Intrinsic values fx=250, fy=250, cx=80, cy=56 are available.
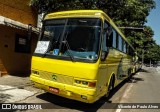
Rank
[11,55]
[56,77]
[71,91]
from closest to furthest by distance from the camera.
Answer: [71,91] < [56,77] < [11,55]

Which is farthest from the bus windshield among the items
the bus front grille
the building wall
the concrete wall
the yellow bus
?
the building wall

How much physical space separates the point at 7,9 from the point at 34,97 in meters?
6.87

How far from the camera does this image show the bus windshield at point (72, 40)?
805cm

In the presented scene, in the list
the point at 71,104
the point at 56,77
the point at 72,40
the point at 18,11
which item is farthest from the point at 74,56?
the point at 18,11

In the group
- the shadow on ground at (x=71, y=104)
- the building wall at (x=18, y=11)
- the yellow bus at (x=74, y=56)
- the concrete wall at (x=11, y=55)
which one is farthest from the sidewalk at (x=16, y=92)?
the building wall at (x=18, y=11)

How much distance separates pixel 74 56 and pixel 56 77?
0.94 metres

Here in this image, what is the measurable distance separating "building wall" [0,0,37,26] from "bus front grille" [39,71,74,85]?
683 centimetres

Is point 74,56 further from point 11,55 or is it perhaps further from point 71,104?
point 11,55

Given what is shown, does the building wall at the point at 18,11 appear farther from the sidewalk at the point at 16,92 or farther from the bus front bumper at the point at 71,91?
the bus front bumper at the point at 71,91

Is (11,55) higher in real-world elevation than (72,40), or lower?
lower

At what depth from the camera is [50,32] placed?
8.95m

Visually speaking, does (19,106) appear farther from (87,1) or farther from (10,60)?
→ (87,1)

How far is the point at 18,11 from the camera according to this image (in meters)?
15.3

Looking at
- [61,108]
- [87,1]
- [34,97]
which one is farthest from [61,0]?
[61,108]
